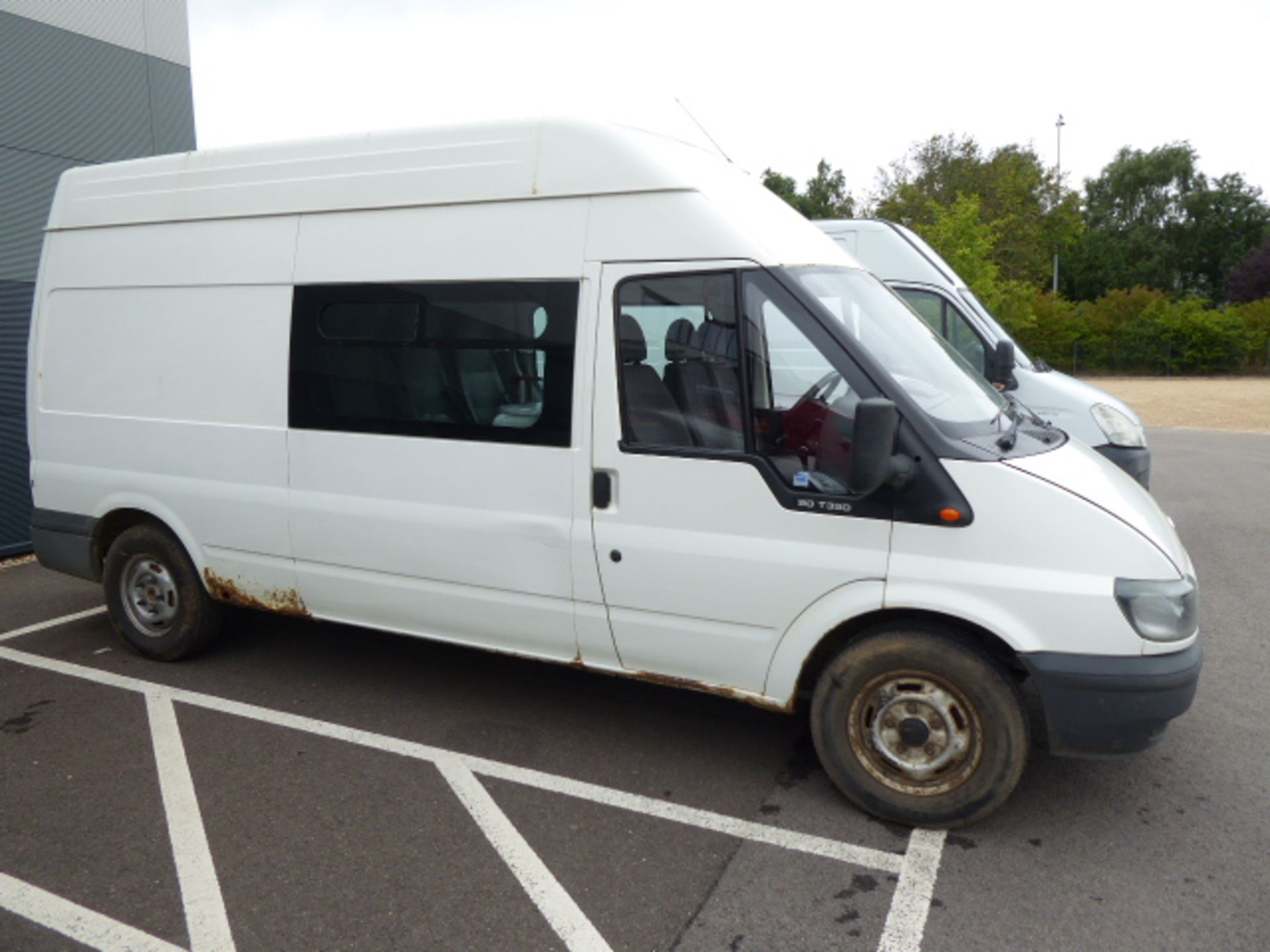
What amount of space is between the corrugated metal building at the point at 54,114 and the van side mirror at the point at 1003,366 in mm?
7804

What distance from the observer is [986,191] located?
1588 inches

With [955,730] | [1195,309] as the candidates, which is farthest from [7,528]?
[1195,309]

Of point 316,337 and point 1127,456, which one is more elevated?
point 316,337

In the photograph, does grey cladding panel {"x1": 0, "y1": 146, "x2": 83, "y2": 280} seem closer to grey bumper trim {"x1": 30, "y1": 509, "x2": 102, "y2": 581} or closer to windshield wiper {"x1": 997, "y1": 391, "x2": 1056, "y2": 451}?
grey bumper trim {"x1": 30, "y1": 509, "x2": 102, "y2": 581}

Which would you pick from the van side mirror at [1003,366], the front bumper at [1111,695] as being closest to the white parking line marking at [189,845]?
the front bumper at [1111,695]

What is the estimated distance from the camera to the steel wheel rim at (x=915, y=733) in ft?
11.8

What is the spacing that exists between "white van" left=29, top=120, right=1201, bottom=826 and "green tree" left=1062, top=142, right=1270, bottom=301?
6271 centimetres

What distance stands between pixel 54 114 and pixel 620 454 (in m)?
7.73

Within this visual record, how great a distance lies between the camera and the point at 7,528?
8297 millimetres

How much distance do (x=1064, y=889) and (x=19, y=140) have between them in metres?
9.48

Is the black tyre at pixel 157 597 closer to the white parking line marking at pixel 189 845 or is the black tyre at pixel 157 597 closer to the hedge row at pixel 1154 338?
the white parking line marking at pixel 189 845

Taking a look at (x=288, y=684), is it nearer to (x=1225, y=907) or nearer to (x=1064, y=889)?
(x=1064, y=889)

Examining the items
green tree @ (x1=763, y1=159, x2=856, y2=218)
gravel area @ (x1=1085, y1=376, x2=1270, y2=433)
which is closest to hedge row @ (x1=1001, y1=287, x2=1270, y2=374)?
gravel area @ (x1=1085, y1=376, x2=1270, y2=433)

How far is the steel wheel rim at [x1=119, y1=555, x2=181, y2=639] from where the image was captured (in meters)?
5.47
